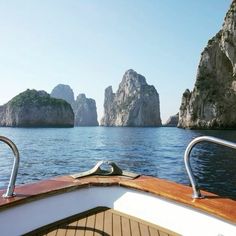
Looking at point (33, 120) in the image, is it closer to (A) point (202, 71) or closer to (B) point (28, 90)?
(B) point (28, 90)

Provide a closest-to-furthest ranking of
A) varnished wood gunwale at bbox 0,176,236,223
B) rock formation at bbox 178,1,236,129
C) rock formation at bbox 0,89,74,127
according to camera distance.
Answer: varnished wood gunwale at bbox 0,176,236,223 → rock formation at bbox 178,1,236,129 → rock formation at bbox 0,89,74,127

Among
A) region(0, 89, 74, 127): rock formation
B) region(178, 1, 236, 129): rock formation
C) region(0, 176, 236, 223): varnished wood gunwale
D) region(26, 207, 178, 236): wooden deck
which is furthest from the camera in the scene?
region(0, 89, 74, 127): rock formation

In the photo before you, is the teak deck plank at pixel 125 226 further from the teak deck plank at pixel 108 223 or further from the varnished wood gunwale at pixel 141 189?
the varnished wood gunwale at pixel 141 189

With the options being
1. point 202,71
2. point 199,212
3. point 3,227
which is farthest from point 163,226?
point 202,71

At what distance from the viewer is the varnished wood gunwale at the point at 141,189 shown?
9.95 feet

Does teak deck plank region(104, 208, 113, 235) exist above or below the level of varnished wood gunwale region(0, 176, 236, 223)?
below

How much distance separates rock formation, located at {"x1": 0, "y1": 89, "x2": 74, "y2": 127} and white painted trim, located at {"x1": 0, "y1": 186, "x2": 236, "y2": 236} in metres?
165

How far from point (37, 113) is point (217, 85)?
98929 millimetres

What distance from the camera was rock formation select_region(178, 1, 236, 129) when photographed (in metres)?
83.6

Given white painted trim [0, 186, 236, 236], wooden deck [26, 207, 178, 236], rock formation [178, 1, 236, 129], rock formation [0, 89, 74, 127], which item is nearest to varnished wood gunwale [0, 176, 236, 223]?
white painted trim [0, 186, 236, 236]

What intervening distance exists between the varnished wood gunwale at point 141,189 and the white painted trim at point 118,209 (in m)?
0.06

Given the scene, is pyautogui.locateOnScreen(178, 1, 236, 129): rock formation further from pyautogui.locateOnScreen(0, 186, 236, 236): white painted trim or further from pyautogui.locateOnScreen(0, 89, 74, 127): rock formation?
pyautogui.locateOnScreen(0, 89, 74, 127): rock formation

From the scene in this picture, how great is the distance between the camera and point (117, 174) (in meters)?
4.36

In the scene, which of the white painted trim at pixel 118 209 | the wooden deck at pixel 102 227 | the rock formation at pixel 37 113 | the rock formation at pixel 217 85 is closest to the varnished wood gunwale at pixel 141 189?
the white painted trim at pixel 118 209
